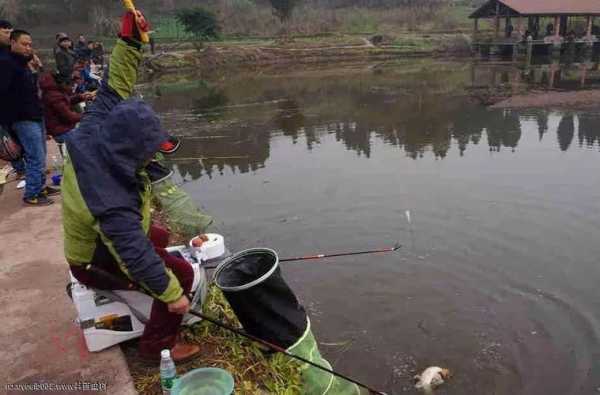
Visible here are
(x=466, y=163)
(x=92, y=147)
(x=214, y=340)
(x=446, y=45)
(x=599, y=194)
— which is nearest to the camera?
(x=92, y=147)

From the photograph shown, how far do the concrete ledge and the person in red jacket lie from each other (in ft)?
5.48

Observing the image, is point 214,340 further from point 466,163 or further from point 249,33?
point 249,33

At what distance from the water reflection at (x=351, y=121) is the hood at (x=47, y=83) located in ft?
11.3

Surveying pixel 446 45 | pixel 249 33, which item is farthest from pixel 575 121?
pixel 249 33

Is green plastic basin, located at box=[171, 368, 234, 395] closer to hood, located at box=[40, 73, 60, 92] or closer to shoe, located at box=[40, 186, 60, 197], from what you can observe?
shoe, located at box=[40, 186, 60, 197]

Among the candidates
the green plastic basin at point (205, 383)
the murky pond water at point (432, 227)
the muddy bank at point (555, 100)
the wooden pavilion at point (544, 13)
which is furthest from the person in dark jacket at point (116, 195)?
the wooden pavilion at point (544, 13)

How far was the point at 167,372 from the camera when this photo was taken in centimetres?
291

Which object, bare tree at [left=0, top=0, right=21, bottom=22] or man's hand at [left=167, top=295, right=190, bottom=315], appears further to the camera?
bare tree at [left=0, top=0, right=21, bottom=22]

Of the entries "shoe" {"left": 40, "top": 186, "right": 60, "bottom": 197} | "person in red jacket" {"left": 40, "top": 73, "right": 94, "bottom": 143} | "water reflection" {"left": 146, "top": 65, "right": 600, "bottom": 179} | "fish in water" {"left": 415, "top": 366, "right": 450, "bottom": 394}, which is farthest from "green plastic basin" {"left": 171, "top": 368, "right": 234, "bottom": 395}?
"water reflection" {"left": 146, "top": 65, "right": 600, "bottom": 179}

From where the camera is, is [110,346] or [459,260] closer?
[110,346]

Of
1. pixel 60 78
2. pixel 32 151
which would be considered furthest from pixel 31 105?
pixel 60 78

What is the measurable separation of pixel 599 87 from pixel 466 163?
39.1 ft

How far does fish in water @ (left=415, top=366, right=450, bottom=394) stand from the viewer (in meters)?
3.82

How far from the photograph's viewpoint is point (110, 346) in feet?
11.2
